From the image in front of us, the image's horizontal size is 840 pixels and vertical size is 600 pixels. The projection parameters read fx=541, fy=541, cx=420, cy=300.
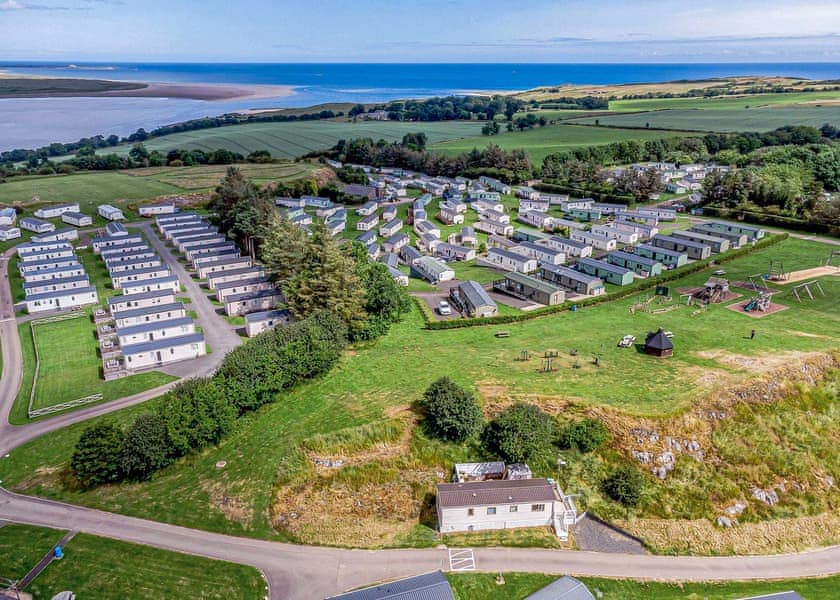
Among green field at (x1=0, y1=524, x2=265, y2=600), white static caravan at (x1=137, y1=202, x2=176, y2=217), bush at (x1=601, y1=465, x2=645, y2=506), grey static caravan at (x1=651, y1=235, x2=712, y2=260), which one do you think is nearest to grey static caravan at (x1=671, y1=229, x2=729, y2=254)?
grey static caravan at (x1=651, y1=235, x2=712, y2=260)

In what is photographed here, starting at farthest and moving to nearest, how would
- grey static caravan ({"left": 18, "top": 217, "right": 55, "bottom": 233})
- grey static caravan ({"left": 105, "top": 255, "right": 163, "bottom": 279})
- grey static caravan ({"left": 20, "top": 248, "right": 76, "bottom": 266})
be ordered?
grey static caravan ({"left": 18, "top": 217, "right": 55, "bottom": 233}) < grey static caravan ({"left": 20, "top": 248, "right": 76, "bottom": 266}) < grey static caravan ({"left": 105, "top": 255, "right": 163, "bottom": 279})

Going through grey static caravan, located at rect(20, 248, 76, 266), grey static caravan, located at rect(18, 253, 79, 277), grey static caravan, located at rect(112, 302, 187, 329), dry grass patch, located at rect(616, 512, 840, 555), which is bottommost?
dry grass patch, located at rect(616, 512, 840, 555)

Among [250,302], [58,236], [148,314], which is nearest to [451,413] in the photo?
[250,302]

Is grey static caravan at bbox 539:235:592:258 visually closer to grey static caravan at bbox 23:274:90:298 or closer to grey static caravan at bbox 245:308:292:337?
grey static caravan at bbox 245:308:292:337

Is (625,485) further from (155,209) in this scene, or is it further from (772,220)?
(155,209)

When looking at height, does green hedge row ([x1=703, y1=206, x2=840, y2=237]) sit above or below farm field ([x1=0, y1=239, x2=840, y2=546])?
above

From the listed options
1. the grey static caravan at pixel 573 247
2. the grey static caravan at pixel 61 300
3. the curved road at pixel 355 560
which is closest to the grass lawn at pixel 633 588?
the curved road at pixel 355 560
